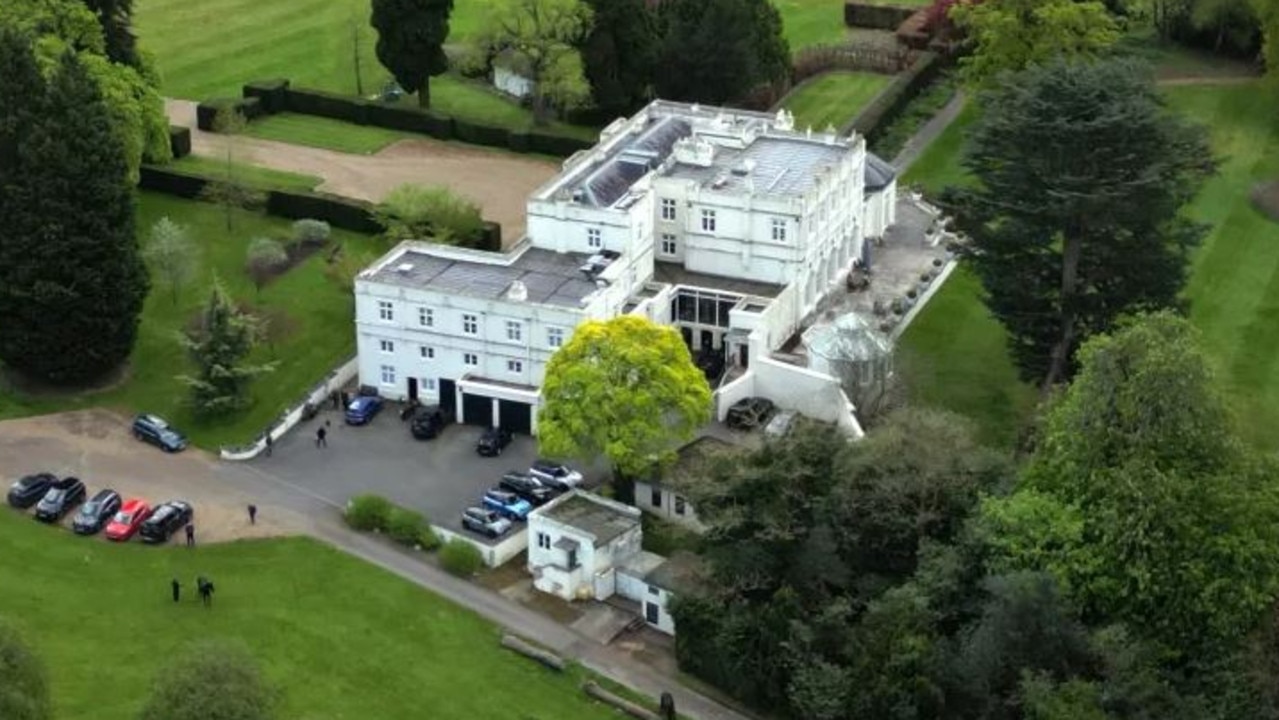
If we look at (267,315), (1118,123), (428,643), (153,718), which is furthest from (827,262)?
(153,718)

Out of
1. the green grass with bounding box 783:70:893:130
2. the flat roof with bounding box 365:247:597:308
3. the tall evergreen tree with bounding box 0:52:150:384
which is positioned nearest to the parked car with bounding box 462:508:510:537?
the flat roof with bounding box 365:247:597:308

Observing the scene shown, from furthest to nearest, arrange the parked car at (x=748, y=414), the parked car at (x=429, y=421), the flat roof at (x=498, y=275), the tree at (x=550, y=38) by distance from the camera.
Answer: the tree at (x=550, y=38) < the flat roof at (x=498, y=275) < the parked car at (x=429, y=421) < the parked car at (x=748, y=414)

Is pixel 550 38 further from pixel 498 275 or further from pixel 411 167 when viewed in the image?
pixel 498 275

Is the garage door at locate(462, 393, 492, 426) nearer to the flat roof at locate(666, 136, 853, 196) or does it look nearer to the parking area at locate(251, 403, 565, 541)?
the parking area at locate(251, 403, 565, 541)

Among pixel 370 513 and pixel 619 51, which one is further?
pixel 619 51

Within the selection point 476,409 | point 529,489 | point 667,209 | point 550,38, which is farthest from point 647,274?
point 550,38

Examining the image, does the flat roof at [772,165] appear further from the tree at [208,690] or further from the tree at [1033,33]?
the tree at [208,690]

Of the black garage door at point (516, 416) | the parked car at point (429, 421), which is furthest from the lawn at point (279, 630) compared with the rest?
the black garage door at point (516, 416)
